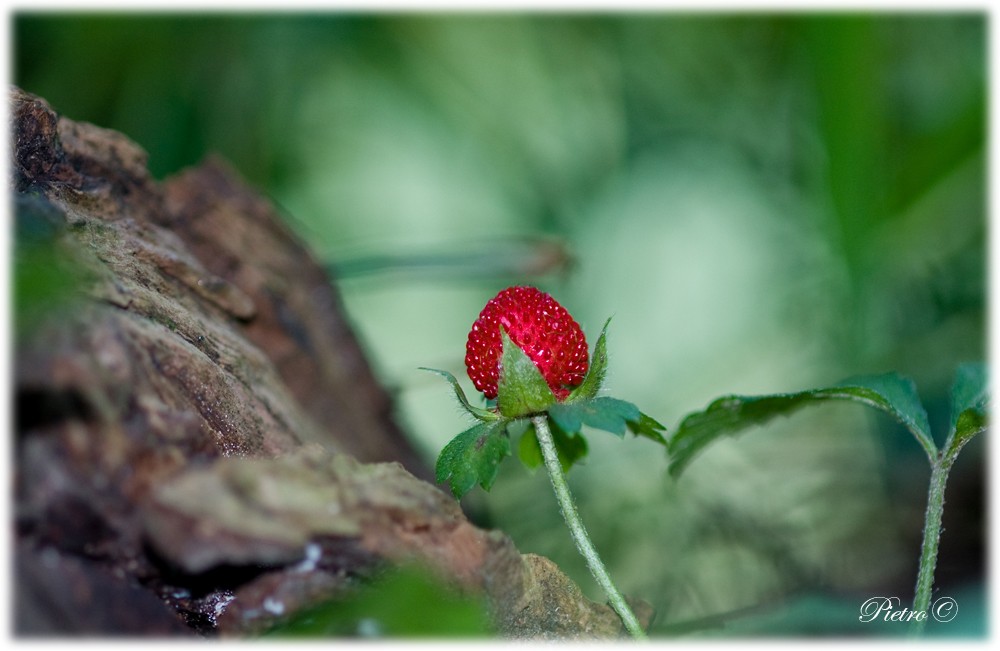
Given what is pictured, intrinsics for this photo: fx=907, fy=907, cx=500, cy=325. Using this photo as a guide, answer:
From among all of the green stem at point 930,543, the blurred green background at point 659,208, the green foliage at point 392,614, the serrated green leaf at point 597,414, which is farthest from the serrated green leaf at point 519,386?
the blurred green background at point 659,208

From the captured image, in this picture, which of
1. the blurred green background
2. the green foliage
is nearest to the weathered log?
the green foliage

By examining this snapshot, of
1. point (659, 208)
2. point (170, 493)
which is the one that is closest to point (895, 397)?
point (170, 493)

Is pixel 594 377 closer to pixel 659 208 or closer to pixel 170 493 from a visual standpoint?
pixel 170 493

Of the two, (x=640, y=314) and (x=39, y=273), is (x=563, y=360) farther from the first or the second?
(x=640, y=314)

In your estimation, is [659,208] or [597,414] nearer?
[597,414]

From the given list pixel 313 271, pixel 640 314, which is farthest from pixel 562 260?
pixel 640 314

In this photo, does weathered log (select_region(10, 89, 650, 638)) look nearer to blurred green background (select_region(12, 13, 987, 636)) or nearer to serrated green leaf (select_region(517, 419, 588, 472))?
serrated green leaf (select_region(517, 419, 588, 472))

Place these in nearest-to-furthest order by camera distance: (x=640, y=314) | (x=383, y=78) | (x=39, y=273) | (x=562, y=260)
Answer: (x=39, y=273) < (x=562, y=260) < (x=640, y=314) < (x=383, y=78)
